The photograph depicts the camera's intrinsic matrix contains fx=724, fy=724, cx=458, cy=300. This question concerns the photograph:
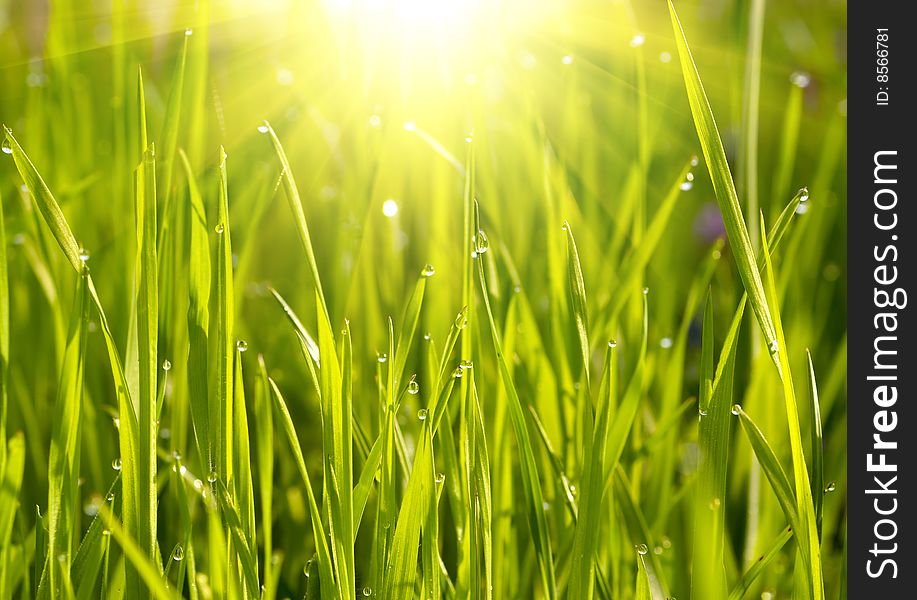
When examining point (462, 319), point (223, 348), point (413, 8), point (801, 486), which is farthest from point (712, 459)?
point (413, 8)

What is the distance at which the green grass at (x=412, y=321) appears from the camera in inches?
14.6

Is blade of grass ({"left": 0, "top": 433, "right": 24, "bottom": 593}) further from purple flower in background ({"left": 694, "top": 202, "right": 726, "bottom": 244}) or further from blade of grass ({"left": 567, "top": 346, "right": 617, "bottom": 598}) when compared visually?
purple flower in background ({"left": 694, "top": 202, "right": 726, "bottom": 244})

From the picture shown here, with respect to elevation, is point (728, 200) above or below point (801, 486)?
above

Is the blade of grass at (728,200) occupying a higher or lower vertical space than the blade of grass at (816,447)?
higher

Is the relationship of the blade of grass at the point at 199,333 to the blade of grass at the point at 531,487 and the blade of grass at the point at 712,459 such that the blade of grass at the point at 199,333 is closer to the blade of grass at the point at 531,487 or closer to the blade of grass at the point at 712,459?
the blade of grass at the point at 531,487

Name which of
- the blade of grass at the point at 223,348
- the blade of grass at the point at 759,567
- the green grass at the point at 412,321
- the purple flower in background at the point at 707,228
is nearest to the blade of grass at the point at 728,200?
the green grass at the point at 412,321
